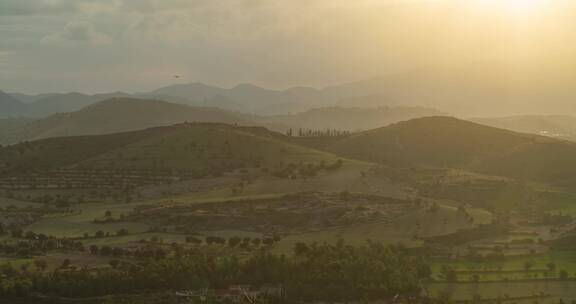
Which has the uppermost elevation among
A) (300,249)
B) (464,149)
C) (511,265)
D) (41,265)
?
(464,149)

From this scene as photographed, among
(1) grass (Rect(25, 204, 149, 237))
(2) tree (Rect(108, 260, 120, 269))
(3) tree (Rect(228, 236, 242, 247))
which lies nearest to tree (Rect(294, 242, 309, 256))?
(3) tree (Rect(228, 236, 242, 247))

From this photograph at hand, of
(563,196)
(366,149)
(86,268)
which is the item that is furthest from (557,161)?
(86,268)

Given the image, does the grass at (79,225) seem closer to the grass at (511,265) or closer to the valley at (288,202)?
the valley at (288,202)

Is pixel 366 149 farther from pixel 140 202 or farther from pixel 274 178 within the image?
pixel 140 202

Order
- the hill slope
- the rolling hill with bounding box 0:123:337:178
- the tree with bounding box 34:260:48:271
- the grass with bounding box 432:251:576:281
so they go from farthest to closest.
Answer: the hill slope < the rolling hill with bounding box 0:123:337:178 < the grass with bounding box 432:251:576:281 < the tree with bounding box 34:260:48:271

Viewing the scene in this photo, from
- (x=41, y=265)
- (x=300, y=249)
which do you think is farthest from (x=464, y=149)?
(x=41, y=265)

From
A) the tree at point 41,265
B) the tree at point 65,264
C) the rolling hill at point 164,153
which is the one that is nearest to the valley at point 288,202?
the tree at point 65,264

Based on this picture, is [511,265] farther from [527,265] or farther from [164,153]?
[164,153]

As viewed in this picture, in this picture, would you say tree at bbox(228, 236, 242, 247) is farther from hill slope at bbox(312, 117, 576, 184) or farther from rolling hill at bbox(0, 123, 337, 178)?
hill slope at bbox(312, 117, 576, 184)
